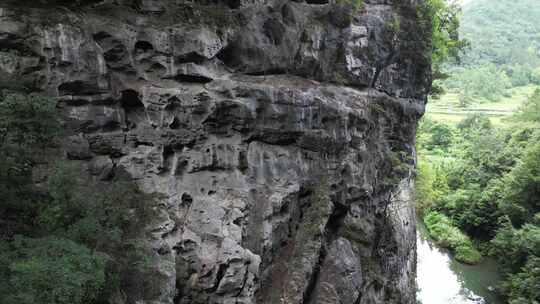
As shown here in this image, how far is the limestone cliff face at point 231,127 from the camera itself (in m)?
11.1

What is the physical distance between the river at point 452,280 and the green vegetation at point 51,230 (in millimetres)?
22303

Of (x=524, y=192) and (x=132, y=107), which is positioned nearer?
(x=132, y=107)

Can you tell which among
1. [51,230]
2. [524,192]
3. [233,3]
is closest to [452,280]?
[524,192]

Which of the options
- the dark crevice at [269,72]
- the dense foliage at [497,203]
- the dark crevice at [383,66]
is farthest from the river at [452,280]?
the dark crevice at [269,72]

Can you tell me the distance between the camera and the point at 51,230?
8219 millimetres

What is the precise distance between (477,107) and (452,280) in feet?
255

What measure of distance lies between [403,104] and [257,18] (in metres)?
9.51

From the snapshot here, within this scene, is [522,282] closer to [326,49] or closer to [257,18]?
[326,49]

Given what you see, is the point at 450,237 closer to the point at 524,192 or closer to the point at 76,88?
the point at 524,192

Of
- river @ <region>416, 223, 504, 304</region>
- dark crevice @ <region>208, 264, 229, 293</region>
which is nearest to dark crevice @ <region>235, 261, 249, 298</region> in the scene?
dark crevice @ <region>208, 264, 229, 293</region>

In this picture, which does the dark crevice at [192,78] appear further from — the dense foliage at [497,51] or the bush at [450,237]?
the dense foliage at [497,51]

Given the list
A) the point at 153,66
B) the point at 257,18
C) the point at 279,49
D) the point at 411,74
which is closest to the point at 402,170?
the point at 411,74

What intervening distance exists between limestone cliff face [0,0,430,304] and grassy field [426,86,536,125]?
227 feet

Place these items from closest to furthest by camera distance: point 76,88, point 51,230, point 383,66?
point 51,230 → point 76,88 → point 383,66
